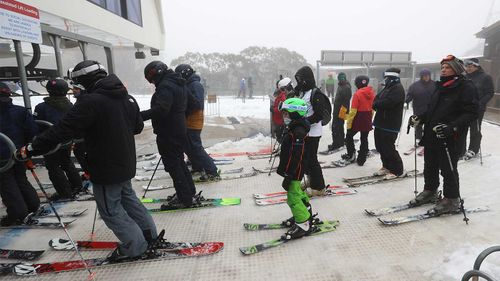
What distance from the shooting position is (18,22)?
402 cm

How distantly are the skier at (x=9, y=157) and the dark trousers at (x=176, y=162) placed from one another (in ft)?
5.21

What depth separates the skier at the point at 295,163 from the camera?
322 centimetres

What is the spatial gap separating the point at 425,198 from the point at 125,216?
12.0 ft

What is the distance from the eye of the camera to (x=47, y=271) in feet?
9.53

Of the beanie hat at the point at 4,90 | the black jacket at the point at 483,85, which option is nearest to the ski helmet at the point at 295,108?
the beanie hat at the point at 4,90

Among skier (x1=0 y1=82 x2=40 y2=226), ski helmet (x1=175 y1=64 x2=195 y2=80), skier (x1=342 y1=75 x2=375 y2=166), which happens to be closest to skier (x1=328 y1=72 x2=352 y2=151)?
skier (x1=342 y1=75 x2=375 y2=166)

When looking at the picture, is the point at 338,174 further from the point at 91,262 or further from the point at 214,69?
the point at 214,69

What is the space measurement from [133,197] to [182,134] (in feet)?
3.91

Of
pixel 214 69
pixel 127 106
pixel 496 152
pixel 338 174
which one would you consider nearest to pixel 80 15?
pixel 127 106

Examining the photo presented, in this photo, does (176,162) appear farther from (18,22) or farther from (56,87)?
(18,22)

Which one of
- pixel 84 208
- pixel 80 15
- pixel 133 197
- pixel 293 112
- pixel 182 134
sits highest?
pixel 80 15

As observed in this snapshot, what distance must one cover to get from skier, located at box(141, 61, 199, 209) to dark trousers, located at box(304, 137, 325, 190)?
5.49ft

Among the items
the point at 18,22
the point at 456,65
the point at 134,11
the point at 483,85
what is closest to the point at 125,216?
the point at 18,22

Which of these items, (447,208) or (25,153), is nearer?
(25,153)
